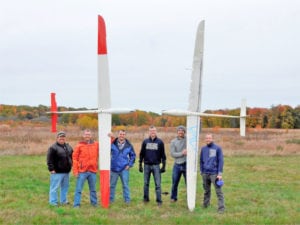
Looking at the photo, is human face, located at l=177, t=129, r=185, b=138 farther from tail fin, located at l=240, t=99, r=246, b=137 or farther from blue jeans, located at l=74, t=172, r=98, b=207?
blue jeans, located at l=74, t=172, r=98, b=207

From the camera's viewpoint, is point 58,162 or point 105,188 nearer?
point 105,188

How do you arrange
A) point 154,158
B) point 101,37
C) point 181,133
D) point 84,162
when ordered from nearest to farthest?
point 84,162, point 101,37, point 154,158, point 181,133

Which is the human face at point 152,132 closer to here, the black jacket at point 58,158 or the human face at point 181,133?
the human face at point 181,133

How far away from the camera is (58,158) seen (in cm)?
961

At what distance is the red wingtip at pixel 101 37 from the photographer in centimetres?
959

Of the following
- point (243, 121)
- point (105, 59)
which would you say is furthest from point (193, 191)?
point (105, 59)

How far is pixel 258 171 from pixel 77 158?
926cm

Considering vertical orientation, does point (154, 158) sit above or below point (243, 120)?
below

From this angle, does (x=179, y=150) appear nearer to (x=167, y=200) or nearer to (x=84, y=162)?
(x=167, y=200)

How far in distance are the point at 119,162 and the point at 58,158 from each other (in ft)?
4.35

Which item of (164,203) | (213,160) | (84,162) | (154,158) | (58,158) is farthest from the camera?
(164,203)

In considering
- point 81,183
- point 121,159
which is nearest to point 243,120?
point 121,159

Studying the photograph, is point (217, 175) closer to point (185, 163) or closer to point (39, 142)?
point (185, 163)

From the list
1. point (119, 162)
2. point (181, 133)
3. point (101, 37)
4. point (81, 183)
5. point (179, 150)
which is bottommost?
point (81, 183)
